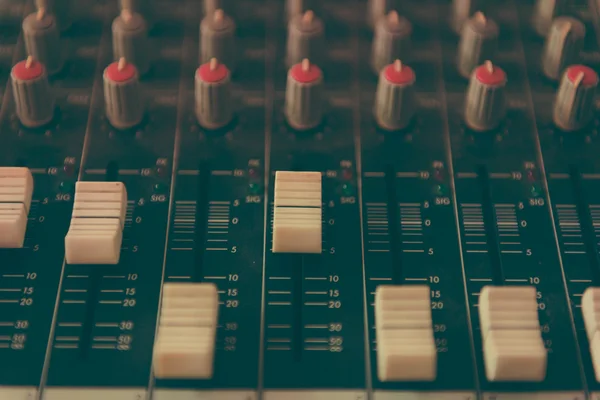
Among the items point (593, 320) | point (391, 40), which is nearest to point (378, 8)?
point (391, 40)

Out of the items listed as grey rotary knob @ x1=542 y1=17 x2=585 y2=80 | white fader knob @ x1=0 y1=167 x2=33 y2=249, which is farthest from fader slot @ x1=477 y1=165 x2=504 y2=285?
white fader knob @ x1=0 y1=167 x2=33 y2=249

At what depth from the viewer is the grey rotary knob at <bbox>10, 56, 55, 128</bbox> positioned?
53.0 inches

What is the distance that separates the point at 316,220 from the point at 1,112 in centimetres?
59

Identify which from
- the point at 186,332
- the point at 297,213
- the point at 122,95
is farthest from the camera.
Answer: the point at 122,95

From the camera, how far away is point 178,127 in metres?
1.41

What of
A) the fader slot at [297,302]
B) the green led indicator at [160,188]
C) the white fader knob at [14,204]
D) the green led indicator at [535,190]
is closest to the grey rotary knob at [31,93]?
the white fader knob at [14,204]

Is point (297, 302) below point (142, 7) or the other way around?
below

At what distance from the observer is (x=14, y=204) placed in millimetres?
1248

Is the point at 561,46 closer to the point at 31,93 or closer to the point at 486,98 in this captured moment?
the point at 486,98

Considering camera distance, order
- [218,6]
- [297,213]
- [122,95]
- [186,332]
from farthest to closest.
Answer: [218,6] < [122,95] < [297,213] < [186,332]

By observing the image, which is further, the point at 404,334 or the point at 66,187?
the point at 66,187

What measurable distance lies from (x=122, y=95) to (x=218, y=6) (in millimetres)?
270

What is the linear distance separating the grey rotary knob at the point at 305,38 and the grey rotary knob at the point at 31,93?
0.43 meters

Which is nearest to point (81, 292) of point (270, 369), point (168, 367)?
point (168, 367)
